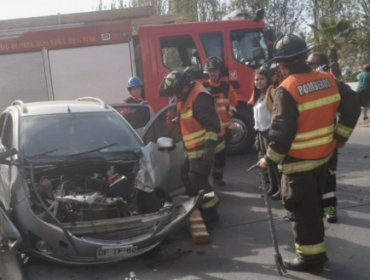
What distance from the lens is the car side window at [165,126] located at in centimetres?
690

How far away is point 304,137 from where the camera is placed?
451 centimetres

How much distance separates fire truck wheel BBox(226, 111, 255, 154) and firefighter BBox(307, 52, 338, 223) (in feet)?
12.8

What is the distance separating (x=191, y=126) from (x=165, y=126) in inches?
37.2

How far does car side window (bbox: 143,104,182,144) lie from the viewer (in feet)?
22.6

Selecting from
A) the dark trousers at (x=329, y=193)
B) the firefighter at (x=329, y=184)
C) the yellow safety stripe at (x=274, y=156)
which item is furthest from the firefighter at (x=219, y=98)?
the yellow safety stripe at (x=274, y=156)

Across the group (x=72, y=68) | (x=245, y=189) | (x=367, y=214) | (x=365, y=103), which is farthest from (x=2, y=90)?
(x=365, y=103)

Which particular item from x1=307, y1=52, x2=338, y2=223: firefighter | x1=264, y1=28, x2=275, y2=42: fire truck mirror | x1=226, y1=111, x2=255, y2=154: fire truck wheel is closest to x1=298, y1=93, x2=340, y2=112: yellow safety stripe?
x1=307, y1=52, x2=338, y2=223: firefighter

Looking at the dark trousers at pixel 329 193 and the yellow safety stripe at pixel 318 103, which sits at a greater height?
the yellow safety stripe at pixel 318 103

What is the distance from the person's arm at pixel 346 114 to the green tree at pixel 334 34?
2323 cm

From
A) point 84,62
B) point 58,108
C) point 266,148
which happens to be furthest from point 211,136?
point 84,62

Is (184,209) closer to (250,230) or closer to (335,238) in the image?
(250,230)

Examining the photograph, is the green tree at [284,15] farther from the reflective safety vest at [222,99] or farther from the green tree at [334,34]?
the reflective safety vest at [222,99]

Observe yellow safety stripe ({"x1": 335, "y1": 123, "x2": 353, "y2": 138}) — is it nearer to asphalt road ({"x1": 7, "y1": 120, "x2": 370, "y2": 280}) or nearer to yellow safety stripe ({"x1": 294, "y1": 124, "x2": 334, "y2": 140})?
yellow safety stripe ({"x1": 294, "y1": 124, "x2": 334, "y2": 140})

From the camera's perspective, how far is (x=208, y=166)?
610 centimetres
